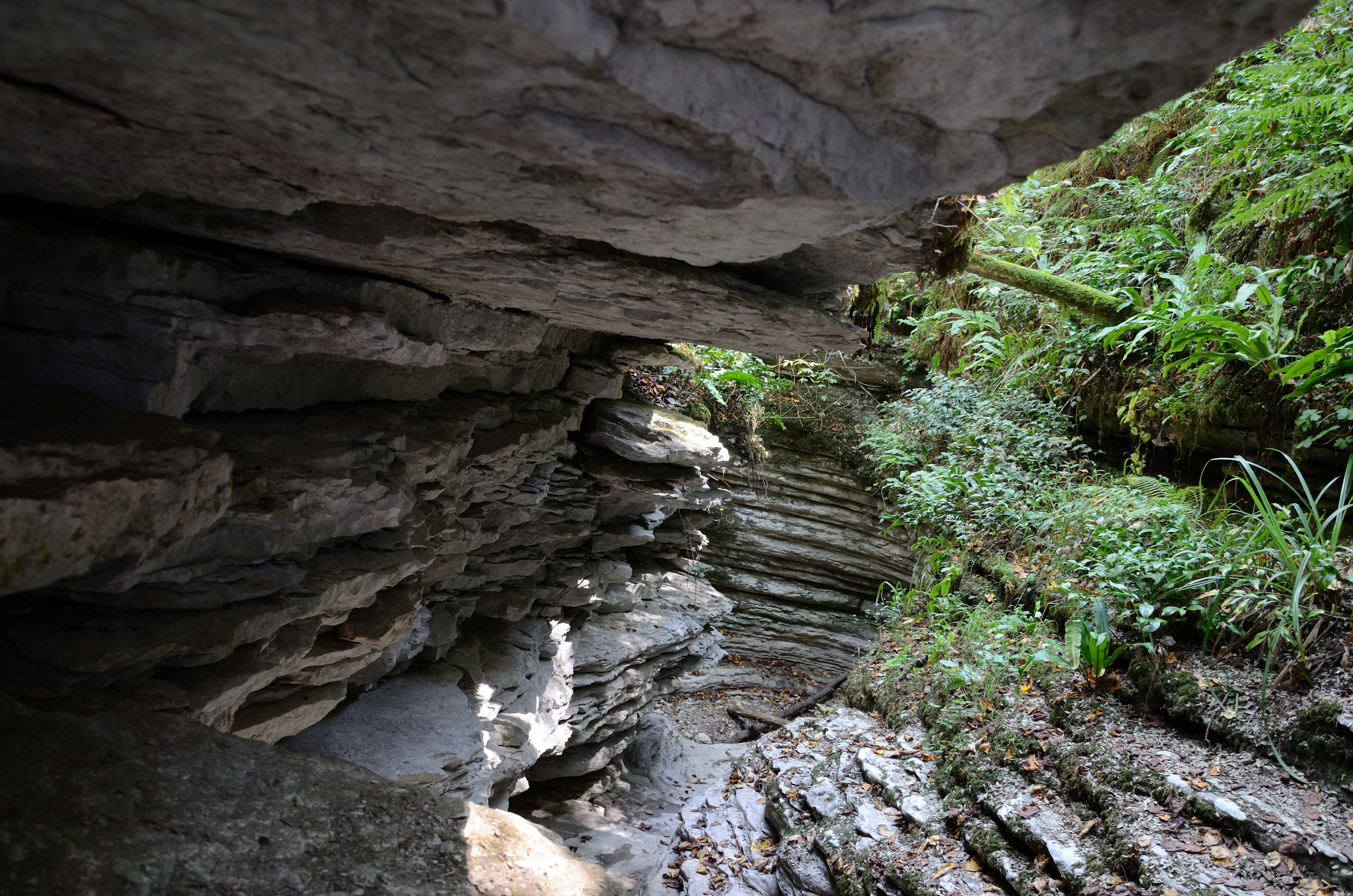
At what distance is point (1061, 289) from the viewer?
814 centimetres

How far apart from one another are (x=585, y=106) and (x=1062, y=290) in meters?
7.75

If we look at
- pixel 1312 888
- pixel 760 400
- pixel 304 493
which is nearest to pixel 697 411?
pixel 760 400

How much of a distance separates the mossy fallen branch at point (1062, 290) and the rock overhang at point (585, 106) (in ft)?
18.0

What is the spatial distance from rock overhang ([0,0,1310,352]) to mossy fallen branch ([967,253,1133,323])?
548 cm

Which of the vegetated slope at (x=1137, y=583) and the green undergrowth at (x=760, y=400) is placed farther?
the green undergrowth at (x=760, y=400)

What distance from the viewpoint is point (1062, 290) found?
8141 mm

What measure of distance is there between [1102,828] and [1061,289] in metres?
5.82

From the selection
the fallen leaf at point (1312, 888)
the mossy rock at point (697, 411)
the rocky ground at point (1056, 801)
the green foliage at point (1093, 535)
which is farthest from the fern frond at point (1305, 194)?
the mossy rock at point (697, 411)

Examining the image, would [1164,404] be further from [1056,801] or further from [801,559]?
[801,559]

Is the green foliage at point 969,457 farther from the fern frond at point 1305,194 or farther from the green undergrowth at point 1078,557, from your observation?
the fern frond at point 1305,194

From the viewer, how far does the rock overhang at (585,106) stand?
5.49 feet

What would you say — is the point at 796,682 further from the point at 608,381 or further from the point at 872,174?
the point at 872,174

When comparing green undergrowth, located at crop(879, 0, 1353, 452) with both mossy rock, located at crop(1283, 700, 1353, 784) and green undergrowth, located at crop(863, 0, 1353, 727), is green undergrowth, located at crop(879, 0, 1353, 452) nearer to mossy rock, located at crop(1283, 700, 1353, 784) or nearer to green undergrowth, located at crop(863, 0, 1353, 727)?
green undergrowth, located at crop(863, 0, 1353, 727)

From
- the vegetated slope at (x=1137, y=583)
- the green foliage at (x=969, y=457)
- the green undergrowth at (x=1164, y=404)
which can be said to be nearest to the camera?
the vegetated slope at (x=1137, y=583)
